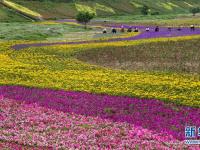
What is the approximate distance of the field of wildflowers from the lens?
20828 mm

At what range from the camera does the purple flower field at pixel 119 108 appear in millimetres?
23484

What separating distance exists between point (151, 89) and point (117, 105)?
444 cm

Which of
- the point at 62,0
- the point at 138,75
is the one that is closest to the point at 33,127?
the point at 138,75

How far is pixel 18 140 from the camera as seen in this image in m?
20.6

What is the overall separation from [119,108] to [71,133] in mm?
5690

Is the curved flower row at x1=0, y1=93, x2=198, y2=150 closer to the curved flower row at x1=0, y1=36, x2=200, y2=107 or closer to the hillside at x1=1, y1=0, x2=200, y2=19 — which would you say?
the curved flower row at x1=0, y1=36, x2=200, y2=107

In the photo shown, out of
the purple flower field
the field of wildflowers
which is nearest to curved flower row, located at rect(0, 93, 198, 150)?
the field of wildflowers

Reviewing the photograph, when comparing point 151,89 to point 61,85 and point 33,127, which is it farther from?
point 33,127

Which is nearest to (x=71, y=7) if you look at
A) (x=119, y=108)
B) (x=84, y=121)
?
(x=119, y=108)

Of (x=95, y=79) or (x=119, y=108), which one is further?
(x=95, y=79)

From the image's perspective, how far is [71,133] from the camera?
2167cm

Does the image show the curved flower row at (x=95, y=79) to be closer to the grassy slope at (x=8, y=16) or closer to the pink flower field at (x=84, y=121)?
the pink flower field at (x=84, y=121)

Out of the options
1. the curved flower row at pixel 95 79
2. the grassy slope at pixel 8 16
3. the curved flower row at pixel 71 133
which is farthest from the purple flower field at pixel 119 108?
the grassy slope at pixel 8 16

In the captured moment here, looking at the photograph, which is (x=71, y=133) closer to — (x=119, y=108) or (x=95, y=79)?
(x=119, y=108)
